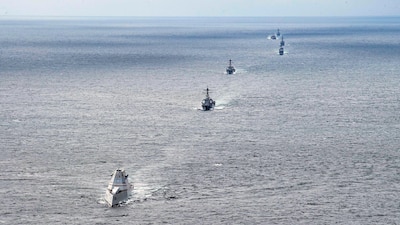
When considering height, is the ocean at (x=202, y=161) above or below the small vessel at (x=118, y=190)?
below

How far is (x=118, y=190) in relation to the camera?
99.4m

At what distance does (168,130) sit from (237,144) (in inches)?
749

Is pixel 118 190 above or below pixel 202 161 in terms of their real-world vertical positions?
above

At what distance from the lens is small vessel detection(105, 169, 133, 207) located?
323 ft

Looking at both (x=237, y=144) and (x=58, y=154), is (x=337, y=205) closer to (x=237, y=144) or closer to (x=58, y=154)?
(x=237, y=144)

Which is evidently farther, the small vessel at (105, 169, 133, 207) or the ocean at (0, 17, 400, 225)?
the small vessel at (105, 169, 133, 207)

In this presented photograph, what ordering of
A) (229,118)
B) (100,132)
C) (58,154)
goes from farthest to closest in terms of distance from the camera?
(229,118) < (100,132) < (58,154)

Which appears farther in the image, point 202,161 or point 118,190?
point 202,161

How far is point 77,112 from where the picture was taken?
17062cm

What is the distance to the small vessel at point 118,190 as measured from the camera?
3880 inches

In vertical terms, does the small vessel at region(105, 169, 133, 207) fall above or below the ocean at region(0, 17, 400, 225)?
above

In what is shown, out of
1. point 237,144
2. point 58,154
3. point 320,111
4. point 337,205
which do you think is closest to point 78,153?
point 58,154

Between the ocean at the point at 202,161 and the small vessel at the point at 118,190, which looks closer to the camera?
the ocean at the point at 202,161

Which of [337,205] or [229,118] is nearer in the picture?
[337,205]
